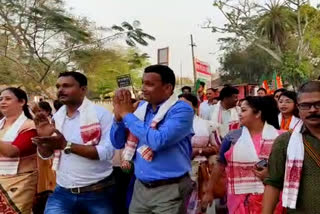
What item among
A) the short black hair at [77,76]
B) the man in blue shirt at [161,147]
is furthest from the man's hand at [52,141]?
the short black hair at [77,76]

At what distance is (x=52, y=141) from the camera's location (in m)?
3.71

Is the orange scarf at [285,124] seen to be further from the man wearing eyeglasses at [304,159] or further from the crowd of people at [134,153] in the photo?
the man wearing eyeglasses at [304,159]

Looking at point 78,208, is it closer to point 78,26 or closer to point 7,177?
point 7,177

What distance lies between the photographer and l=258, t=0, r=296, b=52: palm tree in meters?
36.5

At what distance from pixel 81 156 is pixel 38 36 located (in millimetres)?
23056

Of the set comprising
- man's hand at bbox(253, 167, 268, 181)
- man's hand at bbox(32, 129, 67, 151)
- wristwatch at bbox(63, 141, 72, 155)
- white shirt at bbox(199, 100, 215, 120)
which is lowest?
man's hand at bbox(253, 167, 268, 181)

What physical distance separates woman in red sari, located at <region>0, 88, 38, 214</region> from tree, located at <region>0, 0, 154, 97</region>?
21899mm

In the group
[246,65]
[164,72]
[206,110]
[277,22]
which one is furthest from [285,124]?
[246,65]

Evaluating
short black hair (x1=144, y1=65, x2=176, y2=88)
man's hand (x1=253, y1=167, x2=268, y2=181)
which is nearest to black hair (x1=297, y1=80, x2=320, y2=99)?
man's hand (x1=253, y1=167, x2=268, y2=181)

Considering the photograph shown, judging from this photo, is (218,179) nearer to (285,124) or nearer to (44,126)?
(44,126)

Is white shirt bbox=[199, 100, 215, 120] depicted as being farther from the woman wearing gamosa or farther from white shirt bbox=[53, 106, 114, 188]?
white shirt bbox=[53, 106, 114, 188]

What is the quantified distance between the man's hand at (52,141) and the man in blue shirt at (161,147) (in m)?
0.42

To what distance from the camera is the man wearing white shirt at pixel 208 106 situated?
9703 mm

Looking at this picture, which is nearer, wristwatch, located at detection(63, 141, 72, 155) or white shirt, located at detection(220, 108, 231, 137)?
wristwatch, located at detection(63, 141, 72, 155)
